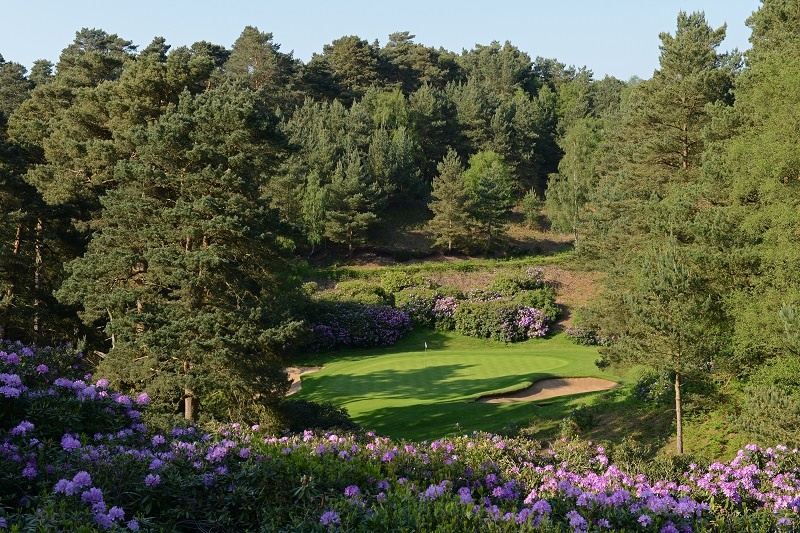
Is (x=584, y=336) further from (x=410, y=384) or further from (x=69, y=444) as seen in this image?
(x=69, y=444)

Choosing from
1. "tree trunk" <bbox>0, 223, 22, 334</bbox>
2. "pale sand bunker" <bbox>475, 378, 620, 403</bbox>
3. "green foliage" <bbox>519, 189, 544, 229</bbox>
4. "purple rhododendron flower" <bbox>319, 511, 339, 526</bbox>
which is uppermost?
"green foliage" <bbox>519, 189, 544, 229</bbox>

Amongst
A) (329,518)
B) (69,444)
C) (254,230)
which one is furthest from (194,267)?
(329,518)

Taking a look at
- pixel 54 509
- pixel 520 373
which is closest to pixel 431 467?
pixel 54 509

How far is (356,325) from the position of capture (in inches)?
1366

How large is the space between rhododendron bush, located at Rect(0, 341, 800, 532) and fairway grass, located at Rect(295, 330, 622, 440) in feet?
33.3

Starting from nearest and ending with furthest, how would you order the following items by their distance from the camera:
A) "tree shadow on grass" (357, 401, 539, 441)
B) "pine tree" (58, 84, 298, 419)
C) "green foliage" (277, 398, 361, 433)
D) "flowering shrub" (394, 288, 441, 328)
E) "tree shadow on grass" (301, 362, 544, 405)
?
"pine tree" (58, 84, 298, 419), "green foliage" (277, 398, 361, 433), "tree shadow on grass" (357, 401, 539, 441), "tree shadow on grass" (301, 362, 544, 405), "flowering shrub" (394, 288, 441, 328)

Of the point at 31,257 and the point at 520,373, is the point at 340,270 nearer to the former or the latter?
the point at 520,373

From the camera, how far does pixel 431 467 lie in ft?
22.2

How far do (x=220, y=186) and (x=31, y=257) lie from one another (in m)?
9.35

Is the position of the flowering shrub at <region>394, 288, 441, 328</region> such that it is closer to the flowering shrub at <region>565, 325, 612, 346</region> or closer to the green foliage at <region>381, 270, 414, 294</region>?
the green foliage at <region>381, 270, 414, 294</region>

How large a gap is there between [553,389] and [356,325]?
14.1 meters

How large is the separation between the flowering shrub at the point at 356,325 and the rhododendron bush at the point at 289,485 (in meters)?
26.7

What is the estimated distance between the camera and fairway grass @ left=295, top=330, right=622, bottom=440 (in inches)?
747

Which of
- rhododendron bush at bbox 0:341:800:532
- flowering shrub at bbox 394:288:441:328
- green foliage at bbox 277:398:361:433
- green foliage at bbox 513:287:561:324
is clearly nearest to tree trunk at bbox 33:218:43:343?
green foliage at bbox 277:398:361:433
